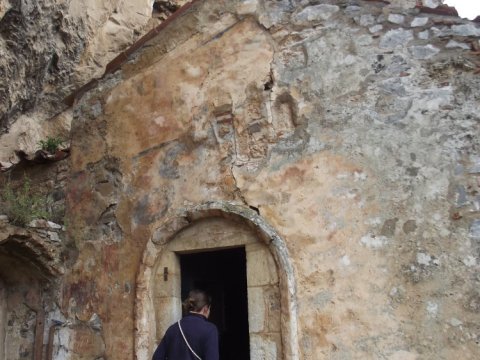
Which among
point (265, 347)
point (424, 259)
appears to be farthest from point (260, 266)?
point (424, 259)

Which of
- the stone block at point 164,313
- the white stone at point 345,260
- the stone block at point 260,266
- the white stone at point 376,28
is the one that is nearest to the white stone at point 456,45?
the white stone at point 376,28

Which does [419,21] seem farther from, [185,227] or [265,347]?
[265,347]

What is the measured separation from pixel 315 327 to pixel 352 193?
102 cm

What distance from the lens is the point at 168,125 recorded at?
15.6 ft

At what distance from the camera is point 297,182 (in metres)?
4.04

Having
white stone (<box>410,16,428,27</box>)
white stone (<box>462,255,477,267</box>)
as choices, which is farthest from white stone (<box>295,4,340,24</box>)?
white stone (<box>462,255,477,267</box>)

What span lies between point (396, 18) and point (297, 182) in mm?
1546

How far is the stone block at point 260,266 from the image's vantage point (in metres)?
3.96

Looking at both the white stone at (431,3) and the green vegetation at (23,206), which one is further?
the green vegetation at (23,206)

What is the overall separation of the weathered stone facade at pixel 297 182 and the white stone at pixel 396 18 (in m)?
0.02

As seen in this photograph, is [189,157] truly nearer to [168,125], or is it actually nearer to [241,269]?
[168,125]

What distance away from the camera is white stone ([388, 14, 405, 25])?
410 centimetres

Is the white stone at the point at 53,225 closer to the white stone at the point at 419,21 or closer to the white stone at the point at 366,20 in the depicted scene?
the white stone at the point at 366,20

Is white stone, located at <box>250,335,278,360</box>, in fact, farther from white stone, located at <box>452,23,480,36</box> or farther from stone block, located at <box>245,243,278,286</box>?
white stone, located at <box>452,23,480,36</box>
